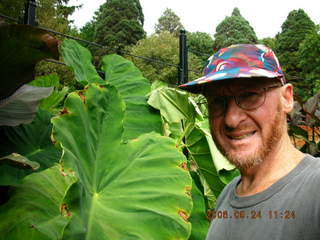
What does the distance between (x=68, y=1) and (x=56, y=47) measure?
17.3 meters

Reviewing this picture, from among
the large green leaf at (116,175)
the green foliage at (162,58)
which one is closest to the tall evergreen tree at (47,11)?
the large green leaf at (116,175)

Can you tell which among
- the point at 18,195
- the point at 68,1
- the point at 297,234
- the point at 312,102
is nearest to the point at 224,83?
the point at 297,234

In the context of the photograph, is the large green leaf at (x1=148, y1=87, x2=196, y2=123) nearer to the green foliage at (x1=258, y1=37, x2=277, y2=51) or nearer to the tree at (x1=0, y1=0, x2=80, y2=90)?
the tree at (x1=0, y1=0, x2=80, y2=90)

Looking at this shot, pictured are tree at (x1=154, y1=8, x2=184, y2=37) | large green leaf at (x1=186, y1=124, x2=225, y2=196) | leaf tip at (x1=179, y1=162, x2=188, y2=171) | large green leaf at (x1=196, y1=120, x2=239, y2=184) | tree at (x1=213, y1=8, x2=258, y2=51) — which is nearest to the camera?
leaf tip at (x1=179, y1=162, x2=188, y2=171)

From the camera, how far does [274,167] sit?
2.92ft

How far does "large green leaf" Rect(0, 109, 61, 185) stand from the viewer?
4.39 feet

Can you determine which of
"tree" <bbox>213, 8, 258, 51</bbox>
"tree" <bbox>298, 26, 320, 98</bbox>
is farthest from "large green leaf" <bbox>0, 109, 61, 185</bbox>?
"tree" <bbox>213, 8, 258, 51</bbox>

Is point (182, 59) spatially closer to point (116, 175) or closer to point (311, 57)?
point (116, 175)

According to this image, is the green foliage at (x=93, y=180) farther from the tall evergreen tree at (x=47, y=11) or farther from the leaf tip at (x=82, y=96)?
the tall evergreen tree at (x=47, y=11)

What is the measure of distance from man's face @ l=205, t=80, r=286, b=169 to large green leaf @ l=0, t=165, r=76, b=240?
1.45 ft

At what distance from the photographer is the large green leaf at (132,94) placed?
7.05 ft

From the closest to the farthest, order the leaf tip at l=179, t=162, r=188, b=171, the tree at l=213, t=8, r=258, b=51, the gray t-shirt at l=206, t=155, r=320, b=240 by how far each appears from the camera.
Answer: the gray t-shirt at l=206, t=155, r=320, b=240 < the leaf tip at l=179, t=162, r=188, b=171 < the tree at l=213, t=8, r=258, b=51

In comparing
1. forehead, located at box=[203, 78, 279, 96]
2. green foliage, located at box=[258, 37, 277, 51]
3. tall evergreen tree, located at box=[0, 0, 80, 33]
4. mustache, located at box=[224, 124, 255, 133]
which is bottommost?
mustache, located at box=[224, 124, 255, 133]

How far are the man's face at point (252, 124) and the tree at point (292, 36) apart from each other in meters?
20.8
